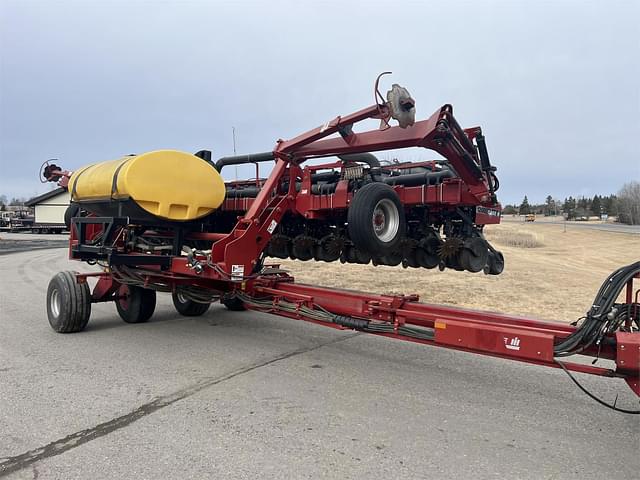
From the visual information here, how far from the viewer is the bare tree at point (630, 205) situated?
69.8 meters

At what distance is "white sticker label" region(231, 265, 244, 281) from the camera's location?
209 inches

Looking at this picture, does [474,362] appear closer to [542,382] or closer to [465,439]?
[542,382]

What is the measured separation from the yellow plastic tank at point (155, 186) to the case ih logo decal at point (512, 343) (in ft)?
12.9

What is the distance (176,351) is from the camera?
5496mm

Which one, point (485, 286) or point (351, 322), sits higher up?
point (351, 322)

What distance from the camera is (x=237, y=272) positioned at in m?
5.34

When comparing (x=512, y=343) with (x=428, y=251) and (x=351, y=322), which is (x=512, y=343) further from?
(x=428, y=251)

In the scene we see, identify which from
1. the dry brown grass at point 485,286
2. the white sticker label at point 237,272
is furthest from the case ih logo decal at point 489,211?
the white sticker label at point 237,272

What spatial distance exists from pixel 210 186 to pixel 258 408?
314cm

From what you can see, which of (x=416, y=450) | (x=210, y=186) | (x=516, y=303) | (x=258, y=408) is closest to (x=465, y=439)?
(x=416, y=450)

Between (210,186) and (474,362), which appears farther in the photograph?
(210,186)

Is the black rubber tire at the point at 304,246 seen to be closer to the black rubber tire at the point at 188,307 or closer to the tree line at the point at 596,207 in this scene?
the black rubber tire at the point at 188,307

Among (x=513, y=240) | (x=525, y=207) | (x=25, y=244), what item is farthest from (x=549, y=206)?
(x=25, y=244)

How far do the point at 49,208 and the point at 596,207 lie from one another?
10038 centimetres
